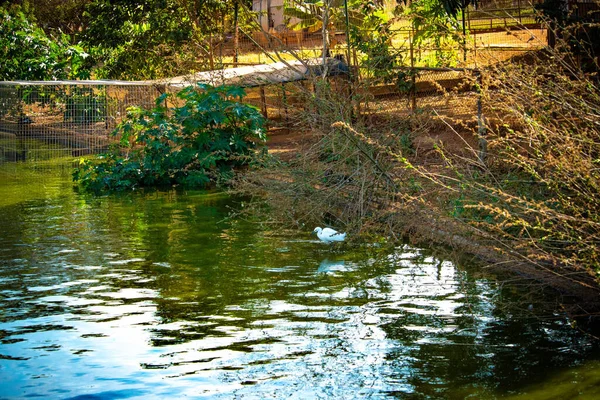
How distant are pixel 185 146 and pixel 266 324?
793 centimetres

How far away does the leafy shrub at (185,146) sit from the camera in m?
13.8

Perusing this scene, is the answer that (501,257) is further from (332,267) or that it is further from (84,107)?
(84,107)

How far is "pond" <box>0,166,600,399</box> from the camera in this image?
17.6ft

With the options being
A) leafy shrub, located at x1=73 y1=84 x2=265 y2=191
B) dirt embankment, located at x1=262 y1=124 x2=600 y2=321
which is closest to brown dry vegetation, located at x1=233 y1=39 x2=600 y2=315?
dirt embankment, located at x1=262 y1=124 x2=600 y2=321

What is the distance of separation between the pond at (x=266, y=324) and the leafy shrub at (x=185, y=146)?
3.86 m

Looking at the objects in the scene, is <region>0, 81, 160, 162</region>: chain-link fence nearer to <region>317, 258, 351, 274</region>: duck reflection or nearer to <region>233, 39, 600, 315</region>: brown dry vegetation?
<region>233, 39, 600, 315</region>: brown dry vegetation

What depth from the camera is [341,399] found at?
5.09m

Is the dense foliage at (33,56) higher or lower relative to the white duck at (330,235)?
higher

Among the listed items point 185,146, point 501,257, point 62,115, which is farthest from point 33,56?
point 501,257

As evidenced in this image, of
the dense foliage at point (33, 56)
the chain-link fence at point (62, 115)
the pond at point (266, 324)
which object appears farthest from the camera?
the dense foliage at point (33, 56)

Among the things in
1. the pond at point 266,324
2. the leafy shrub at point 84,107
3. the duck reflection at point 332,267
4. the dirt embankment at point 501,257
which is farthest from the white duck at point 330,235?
the leafy shrub at point 84,107

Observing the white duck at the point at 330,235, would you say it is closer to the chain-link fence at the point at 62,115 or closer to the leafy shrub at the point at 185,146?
the leafy shrub at the point at 185,146

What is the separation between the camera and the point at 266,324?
6500 mm

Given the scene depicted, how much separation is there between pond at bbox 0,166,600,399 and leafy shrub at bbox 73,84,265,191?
12.6ft
